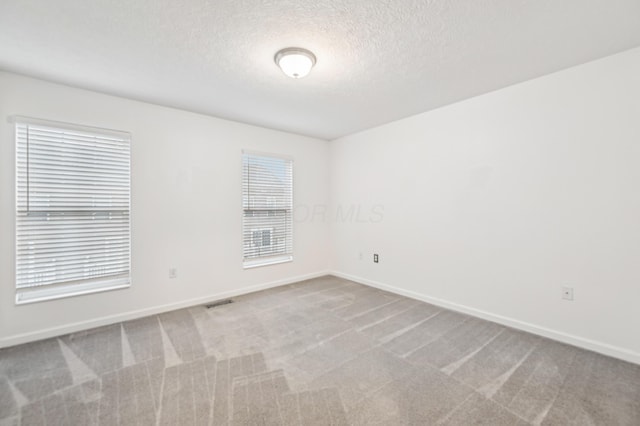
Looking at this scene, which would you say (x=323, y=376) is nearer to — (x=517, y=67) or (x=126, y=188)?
(x=126, y=188)

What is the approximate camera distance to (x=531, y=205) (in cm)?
258

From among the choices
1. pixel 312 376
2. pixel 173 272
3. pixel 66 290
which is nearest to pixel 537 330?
pixel 312 376

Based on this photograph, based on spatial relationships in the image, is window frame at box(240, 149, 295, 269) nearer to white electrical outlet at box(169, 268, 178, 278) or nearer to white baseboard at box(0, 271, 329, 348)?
white baseboard at box(0, 271, 329, 348)

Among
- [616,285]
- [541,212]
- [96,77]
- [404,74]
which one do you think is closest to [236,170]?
[96,77]

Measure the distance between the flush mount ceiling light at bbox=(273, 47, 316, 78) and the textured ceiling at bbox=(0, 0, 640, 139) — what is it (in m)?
0.06

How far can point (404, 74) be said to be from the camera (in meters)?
2.43

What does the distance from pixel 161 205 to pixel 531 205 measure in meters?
4.02

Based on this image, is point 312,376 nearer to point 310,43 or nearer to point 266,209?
point 310,43

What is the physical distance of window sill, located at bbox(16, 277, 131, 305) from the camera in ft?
8.09

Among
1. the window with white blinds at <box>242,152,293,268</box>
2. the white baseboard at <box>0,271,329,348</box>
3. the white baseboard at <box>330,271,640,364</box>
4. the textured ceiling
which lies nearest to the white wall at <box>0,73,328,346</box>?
the white baseboard at <box>0,271,329,348</box>

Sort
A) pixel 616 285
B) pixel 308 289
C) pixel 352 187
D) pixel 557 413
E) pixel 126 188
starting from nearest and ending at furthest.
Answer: pixel 557 413
pixel 616 285
pixel 126 188
pixel 308 289
pixel 352 187

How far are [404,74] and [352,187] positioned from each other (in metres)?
2.20

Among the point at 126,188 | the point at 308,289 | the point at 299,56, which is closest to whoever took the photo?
the point at 299,56

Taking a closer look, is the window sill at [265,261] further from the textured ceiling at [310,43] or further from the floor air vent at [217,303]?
the textured ceiling at [310,43]
